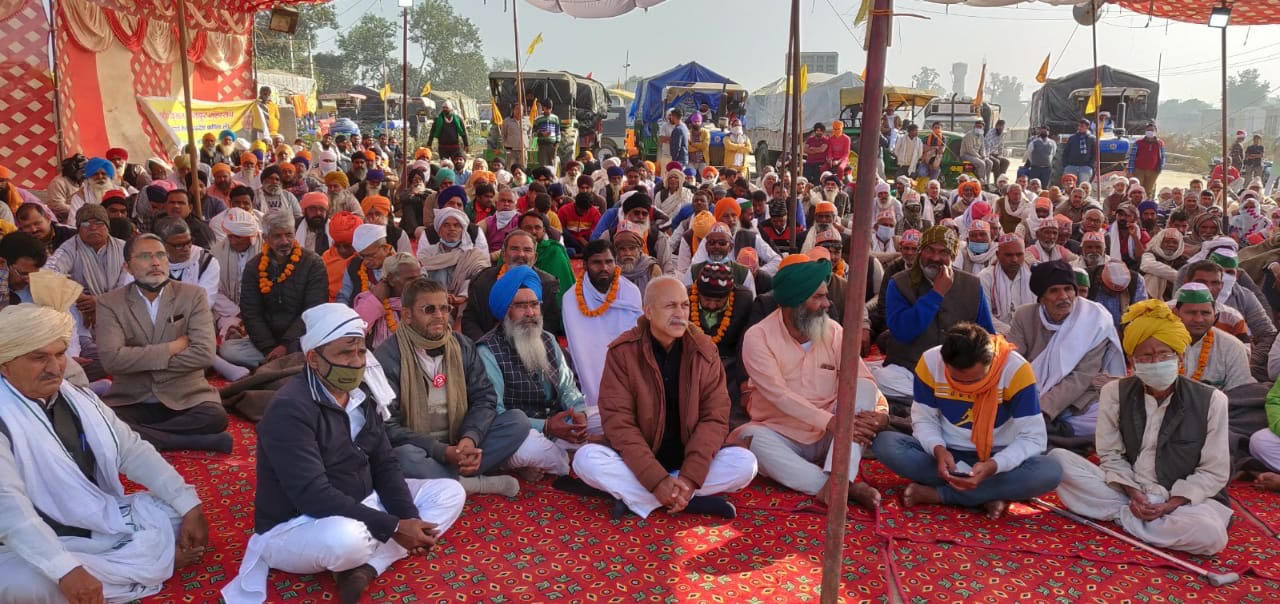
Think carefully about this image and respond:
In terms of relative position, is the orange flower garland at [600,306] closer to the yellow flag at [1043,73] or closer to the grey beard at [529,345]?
the grey beard at [529,345]

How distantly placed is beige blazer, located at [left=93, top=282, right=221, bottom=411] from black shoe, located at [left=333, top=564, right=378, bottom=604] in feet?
5.91

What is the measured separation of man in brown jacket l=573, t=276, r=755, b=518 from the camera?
11.6 feet

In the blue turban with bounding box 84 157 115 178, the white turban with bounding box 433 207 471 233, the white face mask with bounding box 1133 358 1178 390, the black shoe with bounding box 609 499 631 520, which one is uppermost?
the blue turban with bounding box 84 157 115 178

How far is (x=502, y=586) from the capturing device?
2.99m

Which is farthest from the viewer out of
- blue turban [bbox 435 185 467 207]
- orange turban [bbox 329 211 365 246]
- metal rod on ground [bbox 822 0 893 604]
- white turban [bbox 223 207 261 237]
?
blue turban [bbox 435 185 467 207]

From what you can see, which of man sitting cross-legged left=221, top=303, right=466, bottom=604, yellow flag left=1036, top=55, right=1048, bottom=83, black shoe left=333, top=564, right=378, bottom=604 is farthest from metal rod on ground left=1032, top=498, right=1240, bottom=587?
yellow flag left=1036, top=55, right=1048, bottom=83

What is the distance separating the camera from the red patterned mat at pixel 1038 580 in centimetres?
303

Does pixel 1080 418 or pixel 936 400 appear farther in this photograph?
pixel 1080 418

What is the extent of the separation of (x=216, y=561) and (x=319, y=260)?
8.60ft

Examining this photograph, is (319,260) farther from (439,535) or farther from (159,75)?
(159,75)

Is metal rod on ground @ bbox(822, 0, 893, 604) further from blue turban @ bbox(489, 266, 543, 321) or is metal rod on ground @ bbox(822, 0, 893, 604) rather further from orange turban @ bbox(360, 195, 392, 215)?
orange turban @ bbox(360, 195, 392, 215)

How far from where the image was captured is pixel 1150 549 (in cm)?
331

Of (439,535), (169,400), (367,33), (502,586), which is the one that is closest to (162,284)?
(169,400)

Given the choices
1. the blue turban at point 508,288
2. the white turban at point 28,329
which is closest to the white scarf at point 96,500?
the white turban at point 28,329
